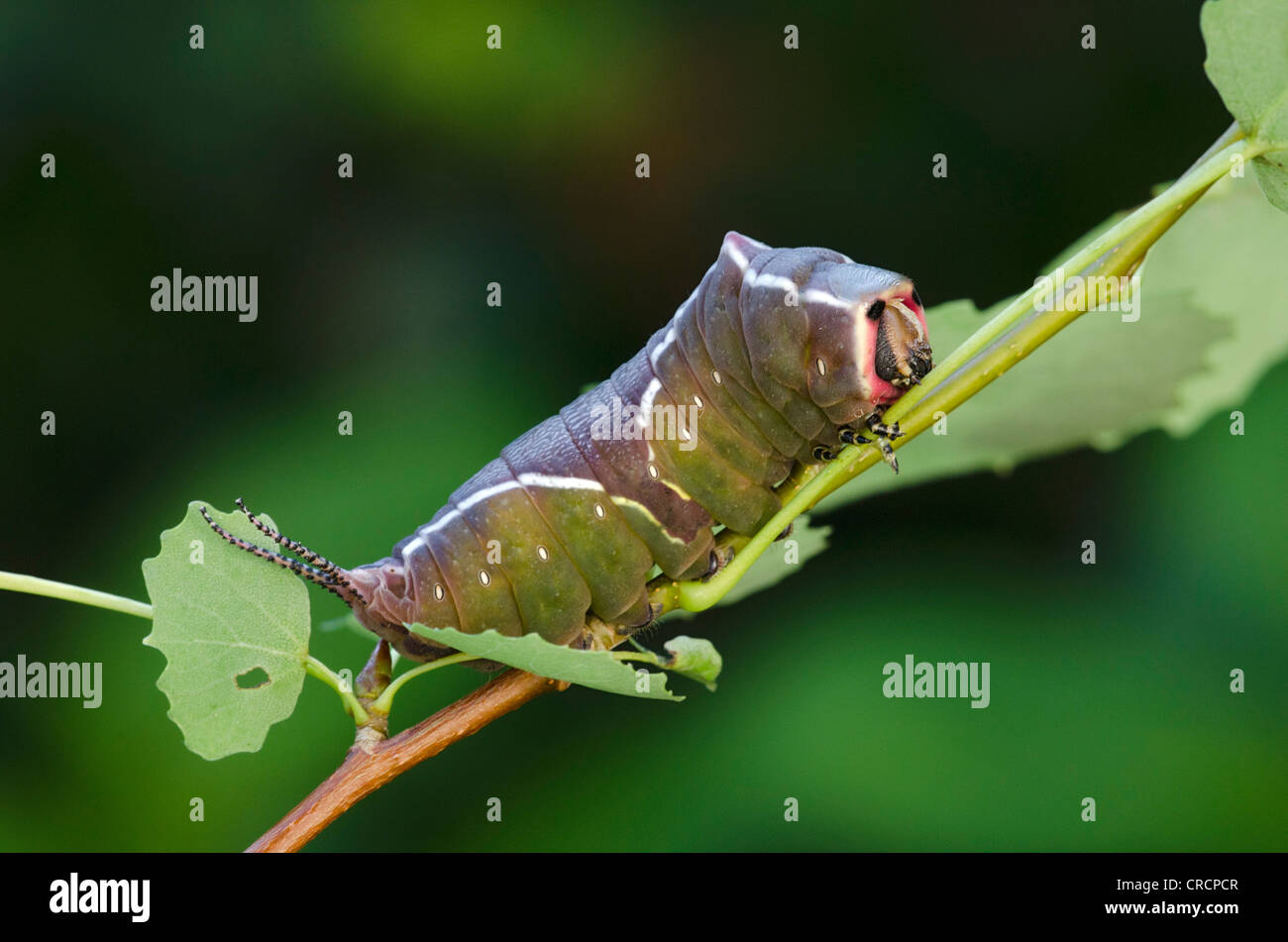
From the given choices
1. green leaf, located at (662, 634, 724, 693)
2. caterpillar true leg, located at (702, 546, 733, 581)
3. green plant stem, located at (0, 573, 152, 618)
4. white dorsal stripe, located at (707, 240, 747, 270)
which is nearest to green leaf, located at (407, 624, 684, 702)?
green leaf, located at (662, 634, 724, 693)

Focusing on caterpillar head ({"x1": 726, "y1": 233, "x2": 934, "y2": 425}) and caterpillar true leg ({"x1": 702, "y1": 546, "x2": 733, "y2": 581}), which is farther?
caterpillar true leg ({"x1": 702, "y1": 546, "x2": 733, "y2": 581})

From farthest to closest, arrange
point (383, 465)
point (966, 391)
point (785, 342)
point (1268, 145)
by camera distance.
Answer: point (383, 465)
point (785, 342)
point (966, 391)
point (1268, 145)

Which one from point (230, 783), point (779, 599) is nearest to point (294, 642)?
point (230, 783)

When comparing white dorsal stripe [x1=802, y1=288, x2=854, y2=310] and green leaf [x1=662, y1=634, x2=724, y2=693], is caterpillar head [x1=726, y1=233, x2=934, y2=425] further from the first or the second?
green leaf [x1=662, y1=634, x2=724, y2=693]

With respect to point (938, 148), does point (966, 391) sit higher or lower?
lower

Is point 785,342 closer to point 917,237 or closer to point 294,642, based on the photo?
point 294,642

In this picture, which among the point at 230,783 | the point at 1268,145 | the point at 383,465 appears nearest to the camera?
the point at 1268,145
